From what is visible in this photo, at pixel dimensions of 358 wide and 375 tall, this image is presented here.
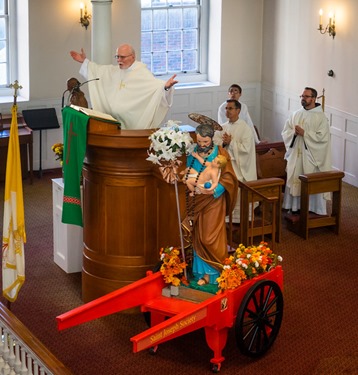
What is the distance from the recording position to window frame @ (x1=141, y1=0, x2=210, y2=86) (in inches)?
630

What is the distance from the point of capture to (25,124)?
14164mm

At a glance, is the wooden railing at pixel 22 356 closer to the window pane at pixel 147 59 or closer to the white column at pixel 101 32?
the white column at pixel 101 32

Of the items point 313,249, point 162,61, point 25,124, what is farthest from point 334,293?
point 162,61

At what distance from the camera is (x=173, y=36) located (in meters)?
16.0

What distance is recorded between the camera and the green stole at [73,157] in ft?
29.5

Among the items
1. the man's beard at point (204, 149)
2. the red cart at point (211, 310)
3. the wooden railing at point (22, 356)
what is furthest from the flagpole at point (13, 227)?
the wooden railing at point (22, 356)

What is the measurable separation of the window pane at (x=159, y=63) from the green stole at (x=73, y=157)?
6960mm

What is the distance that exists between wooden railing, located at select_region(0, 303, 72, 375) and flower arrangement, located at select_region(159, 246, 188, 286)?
1837 millimetres

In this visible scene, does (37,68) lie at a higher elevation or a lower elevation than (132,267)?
higher

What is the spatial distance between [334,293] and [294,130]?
121 inches

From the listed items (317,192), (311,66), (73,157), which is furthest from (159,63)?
(73,157)

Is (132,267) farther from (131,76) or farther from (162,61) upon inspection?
(162,61)

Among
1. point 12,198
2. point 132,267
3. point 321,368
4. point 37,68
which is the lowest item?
point 321,368

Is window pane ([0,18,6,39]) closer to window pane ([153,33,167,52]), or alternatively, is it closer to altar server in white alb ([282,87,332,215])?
window pane ([153,33,167,52])
